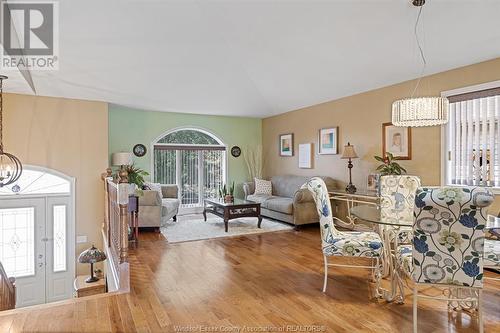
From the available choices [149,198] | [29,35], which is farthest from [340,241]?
[29,35]

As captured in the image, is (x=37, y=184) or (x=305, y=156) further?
(x=305, y=156)

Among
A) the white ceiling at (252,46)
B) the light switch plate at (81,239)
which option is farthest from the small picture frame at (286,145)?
the light switch plate at (81,239)

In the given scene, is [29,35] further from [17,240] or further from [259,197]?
[259,197]

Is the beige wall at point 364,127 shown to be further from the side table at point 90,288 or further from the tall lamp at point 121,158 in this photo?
the side table at point 90,288

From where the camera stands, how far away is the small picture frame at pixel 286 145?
738 centimetres

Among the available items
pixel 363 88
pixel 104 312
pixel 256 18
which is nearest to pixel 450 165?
pixel 363 88

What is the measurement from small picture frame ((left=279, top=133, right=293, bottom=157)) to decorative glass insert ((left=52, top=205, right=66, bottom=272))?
16.0 feet

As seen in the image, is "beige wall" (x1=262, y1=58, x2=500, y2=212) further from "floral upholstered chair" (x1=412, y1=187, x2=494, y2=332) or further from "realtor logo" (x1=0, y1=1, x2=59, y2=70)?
"realtor logo" (x1=0, y1=1, x2=59, y2=70)

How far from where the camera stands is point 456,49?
146 inches

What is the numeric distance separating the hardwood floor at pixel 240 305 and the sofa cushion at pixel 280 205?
6.24 ft

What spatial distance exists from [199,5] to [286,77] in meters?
2.33

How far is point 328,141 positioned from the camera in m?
6.27

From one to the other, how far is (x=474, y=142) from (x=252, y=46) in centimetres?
327

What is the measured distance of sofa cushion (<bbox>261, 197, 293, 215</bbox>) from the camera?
5.80 meters
